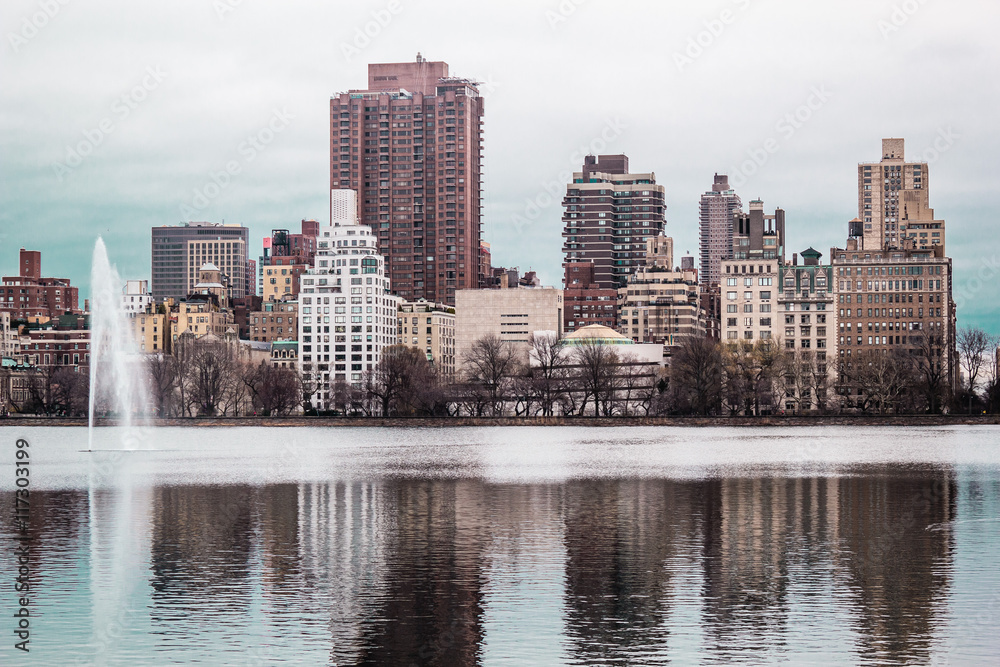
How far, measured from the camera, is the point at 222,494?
6700 cm

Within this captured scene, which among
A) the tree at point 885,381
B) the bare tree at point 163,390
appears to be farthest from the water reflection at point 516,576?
the bare tree at point 163,390

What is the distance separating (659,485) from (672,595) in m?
34.7

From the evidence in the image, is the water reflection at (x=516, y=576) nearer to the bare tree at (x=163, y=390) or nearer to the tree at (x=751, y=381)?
the tree at (x=751, y=381)

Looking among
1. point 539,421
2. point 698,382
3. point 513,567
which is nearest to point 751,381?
point 698,382

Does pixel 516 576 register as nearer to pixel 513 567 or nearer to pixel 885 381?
pixel 513 567

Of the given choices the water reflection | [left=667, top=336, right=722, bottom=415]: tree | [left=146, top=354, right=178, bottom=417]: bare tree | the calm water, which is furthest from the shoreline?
the water reflection

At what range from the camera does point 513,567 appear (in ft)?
134

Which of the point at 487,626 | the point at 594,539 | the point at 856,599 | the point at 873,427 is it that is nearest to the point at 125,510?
the point at 594,539

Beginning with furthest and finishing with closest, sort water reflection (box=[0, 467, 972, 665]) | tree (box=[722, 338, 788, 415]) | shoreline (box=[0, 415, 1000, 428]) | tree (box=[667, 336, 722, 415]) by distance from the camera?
tree (box=[667, 336, 722, 415]) < tree (box=[722, 338, 788, 415]) < shoreline (box=[0, 415, 1000, 428]) < water reflection (box=[0, 467, 972, 665])

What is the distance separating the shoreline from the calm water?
90345mm

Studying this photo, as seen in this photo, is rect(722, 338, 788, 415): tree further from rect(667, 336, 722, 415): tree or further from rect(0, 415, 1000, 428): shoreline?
rect(0, 415, 1000, 428): shoreline

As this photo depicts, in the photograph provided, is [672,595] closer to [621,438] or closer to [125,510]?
[125,510]

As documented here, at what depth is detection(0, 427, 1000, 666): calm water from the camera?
31.0m

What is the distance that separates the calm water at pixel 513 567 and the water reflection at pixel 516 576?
0.11 m
